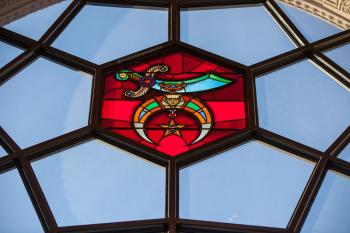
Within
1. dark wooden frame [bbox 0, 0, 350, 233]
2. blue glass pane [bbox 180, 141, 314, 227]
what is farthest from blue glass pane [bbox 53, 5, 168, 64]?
blue glass pane [bbox 180, 141, 314, 227]

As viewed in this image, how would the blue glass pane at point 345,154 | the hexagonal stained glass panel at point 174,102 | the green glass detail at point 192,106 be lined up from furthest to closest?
the green glass detail at point 192,106, the hexagonal stained glass panel at point 174,102, the blue glass pane at point 345,154

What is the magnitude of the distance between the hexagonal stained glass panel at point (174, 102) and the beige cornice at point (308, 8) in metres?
1.30

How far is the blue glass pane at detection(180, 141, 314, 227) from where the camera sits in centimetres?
803

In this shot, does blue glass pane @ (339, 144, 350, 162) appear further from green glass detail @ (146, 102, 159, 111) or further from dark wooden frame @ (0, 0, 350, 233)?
green glass detail @ (146, 102, 159, 111)

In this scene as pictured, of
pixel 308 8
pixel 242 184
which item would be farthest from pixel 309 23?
pixel 242 184

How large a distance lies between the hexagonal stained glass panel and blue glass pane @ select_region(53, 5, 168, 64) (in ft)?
0.89

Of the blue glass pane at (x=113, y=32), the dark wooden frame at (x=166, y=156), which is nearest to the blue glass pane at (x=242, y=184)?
the dark wooden frame at (x=166, y=156)

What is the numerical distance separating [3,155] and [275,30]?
3.74 meters

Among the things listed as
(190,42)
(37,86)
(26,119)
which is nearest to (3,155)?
(26,119)

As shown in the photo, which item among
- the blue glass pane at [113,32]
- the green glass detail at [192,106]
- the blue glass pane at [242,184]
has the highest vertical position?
the blue glass pane at [113,32]

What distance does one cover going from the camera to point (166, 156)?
8.57m

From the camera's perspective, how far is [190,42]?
10312mm

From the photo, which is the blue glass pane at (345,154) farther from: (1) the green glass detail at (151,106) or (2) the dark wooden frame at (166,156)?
(1) the green glass detail at (151,106)

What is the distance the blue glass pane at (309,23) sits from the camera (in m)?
10.3
